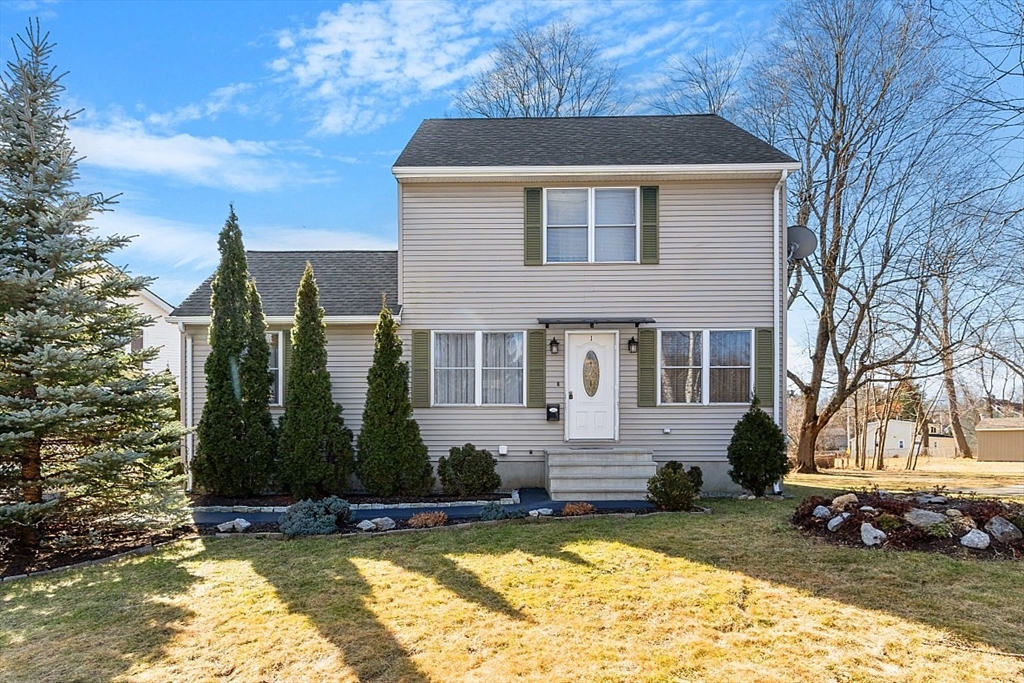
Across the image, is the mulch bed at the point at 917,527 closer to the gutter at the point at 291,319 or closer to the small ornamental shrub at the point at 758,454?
the small ornamental shrub at the point at 758,454

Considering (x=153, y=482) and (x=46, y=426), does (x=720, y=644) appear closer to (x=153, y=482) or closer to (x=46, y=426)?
(x=153, y=482)

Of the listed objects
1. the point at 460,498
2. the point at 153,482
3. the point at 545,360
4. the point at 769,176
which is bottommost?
the point at 460,498

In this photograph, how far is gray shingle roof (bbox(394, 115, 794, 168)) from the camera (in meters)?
10.1

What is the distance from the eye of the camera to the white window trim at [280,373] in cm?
1021

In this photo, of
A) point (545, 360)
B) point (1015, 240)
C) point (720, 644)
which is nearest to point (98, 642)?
point (720, 644)

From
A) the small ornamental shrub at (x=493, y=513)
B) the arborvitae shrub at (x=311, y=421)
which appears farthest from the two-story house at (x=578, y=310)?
the small ornamental shrub at (x=493, y=513)

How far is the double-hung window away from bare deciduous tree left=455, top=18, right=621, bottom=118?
12.4 m

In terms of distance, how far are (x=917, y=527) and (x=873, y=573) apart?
1.30 metres

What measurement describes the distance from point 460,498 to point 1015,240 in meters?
7.55

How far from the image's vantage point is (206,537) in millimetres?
6930

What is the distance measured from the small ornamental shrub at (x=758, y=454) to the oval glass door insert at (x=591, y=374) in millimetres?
2418

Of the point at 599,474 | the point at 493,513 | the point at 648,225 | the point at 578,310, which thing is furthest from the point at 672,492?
the point at 648,225

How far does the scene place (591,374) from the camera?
10.2m

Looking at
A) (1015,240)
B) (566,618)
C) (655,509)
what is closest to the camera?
(566,618)
